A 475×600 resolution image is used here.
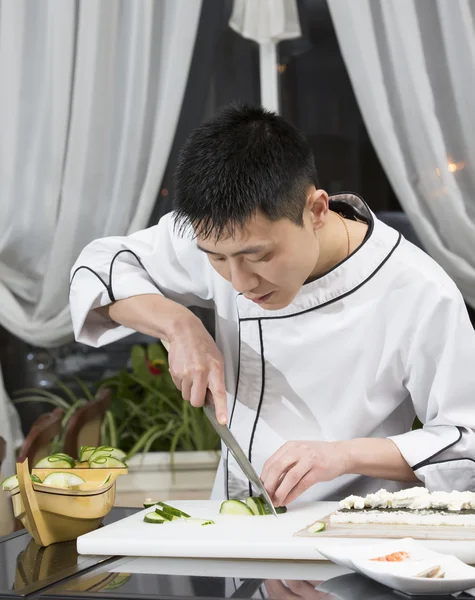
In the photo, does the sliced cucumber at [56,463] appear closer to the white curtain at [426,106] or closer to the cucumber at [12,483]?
the cucumber at [12,483]

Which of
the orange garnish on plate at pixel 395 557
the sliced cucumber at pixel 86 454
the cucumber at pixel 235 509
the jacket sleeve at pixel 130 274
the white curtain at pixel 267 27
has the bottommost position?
the cucumber at pixel 235 509

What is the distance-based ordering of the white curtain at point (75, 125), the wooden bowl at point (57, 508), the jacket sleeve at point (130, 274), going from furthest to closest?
the white curtain at point (75, 125) < the jacket sleeve at point (130, 274) < the wooden bowl at point (57, 508)

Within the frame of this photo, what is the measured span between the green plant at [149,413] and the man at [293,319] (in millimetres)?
1222

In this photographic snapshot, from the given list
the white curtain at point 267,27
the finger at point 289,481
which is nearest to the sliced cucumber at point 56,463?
the finger at point 289,481

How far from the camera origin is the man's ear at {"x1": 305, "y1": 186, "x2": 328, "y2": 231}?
1.46 m

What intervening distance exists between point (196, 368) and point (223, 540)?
1.45 feet

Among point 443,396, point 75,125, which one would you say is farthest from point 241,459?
point 75,125

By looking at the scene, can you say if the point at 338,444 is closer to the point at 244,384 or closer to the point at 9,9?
the point at 244,384

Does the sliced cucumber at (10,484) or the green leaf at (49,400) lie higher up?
the sliced cucumber at (10,484)

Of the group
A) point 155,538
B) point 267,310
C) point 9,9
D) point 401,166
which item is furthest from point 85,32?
point 155,538

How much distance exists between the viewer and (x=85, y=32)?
3131 millimetres

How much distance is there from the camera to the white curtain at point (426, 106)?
2.95 metres

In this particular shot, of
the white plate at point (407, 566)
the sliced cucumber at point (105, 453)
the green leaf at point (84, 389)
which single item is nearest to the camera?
the white plate at point (407, 566)

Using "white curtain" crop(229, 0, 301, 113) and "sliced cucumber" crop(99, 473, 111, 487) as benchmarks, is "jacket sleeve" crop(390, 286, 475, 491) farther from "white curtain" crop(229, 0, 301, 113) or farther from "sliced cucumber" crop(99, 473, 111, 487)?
"white curtain" crop(229, 0, 301, 113)
